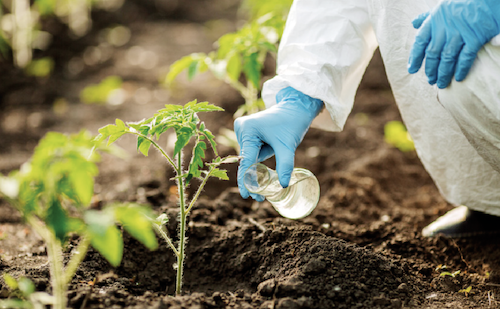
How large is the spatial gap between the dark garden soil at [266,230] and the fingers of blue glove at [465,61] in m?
0.77

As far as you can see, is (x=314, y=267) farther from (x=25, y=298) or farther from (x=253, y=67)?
(x=253, y=67)

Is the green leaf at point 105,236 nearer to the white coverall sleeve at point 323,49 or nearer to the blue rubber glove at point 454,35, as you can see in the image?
the white coverall sleeve at point 323,49

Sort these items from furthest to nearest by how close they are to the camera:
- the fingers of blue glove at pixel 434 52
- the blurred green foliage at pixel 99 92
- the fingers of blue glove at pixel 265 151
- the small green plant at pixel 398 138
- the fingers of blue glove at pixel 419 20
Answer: the blurred green foliage at pixel 99 92
the small green plant at pixel 398 138
the fingers of blue glove at pixel 265 151
the fingers of blue glove at pixel 419 20
the fingers of blue glove at pixel 434 52

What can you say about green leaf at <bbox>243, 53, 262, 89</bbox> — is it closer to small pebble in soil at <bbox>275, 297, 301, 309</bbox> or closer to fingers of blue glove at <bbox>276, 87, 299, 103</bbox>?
fingers of blue glove at <bbox>276, 87, 299, 103</bbox>

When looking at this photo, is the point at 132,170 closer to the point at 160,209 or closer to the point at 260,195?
the point at 160,209

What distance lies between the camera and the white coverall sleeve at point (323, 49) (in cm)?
187

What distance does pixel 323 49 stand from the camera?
74.4 inches

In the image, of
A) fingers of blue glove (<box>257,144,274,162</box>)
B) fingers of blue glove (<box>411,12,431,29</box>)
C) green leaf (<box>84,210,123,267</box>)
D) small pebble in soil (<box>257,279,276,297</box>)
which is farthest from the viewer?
fingers of blue glove (<box>257,144,274,162</box>)

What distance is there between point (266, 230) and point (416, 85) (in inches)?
39.1

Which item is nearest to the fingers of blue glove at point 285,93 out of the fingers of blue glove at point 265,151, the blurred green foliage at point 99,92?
the fingers of blue glove at point 265,151

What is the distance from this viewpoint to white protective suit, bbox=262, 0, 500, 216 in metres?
1.78

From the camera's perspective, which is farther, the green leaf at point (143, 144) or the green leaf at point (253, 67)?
the green leaf at point (253, 67)

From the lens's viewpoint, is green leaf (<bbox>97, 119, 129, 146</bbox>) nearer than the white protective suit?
Yes

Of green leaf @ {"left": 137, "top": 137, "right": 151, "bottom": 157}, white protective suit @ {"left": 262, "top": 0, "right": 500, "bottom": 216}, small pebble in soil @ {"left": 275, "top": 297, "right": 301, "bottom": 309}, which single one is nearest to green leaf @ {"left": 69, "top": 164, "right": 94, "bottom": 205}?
green leaf @ {"left": 137, "top": 137, "right": 151, "bottom": 157}
